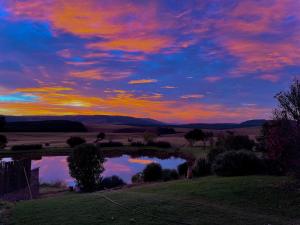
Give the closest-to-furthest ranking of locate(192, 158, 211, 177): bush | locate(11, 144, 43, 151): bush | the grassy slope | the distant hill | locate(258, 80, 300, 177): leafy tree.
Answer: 1. the grassy slope
2. locate(258, 80, 300, 177): leafy tree
3. locate(192, 158, 211, 177): bush
4. locate(11, 144, 43, 151): bush
5. the distant hill

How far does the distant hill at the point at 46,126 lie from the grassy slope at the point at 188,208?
94079 mm

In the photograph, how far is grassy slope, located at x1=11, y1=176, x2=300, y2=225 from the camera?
9.71 meters

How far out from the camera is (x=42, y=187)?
26.4 m

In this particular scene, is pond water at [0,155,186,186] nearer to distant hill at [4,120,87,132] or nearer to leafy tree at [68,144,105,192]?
leafy tree at [68,144,105,192]

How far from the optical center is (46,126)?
107 m

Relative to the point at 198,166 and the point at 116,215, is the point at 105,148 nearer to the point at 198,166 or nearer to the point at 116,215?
the point at 198,166

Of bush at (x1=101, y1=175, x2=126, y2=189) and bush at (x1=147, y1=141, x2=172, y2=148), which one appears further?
bush at (x1=147, y1=141, x2=172, y2=148)

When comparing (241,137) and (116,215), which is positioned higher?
(241,137)

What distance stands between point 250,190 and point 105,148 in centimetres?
4302

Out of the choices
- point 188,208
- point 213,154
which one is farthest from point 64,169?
point 188,208

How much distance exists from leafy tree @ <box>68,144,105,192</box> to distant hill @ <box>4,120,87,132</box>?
83.5 m

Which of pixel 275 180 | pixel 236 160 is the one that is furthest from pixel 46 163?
pixel 275 180

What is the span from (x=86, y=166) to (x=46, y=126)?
88.9 metres

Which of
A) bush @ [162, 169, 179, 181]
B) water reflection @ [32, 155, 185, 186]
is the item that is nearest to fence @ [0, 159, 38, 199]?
bush @ [162, 169, 179, 181]
